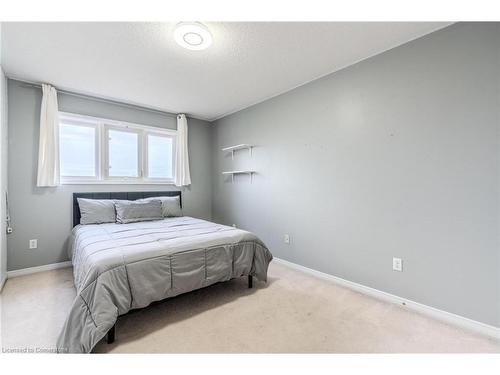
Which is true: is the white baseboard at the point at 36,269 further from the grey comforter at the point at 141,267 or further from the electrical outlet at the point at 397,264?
the electrical outlet at the point at 397,264

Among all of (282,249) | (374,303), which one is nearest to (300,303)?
(374,303)

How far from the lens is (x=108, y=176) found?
3477 mm

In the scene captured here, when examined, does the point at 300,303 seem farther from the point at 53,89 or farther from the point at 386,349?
the point at 53,89

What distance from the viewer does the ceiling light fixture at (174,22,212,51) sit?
5.95 ft

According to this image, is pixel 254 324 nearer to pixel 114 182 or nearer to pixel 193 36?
pixel 193 36

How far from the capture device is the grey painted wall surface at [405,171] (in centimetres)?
170

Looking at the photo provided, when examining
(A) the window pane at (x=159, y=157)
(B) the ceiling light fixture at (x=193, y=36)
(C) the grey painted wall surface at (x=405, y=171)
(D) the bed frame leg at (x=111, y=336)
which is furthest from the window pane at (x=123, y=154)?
(D) the bed frame leg at (x=111, y=336)

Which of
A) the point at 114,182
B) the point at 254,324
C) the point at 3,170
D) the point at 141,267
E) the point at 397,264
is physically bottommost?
the point at 254,324

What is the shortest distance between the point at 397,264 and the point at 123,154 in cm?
386

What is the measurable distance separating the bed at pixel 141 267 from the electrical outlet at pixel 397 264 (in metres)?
1.21

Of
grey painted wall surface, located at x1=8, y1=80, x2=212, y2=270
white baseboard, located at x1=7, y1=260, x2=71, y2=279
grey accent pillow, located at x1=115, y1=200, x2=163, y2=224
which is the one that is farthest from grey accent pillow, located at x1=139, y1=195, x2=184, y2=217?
white baseboard, located at x1=7, y1=260, x2=71, y2=279

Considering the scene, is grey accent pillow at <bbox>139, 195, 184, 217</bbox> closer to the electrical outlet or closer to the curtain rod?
the curtain rod

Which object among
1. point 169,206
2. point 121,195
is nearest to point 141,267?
point 169,206

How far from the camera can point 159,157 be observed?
4027 millimetres
